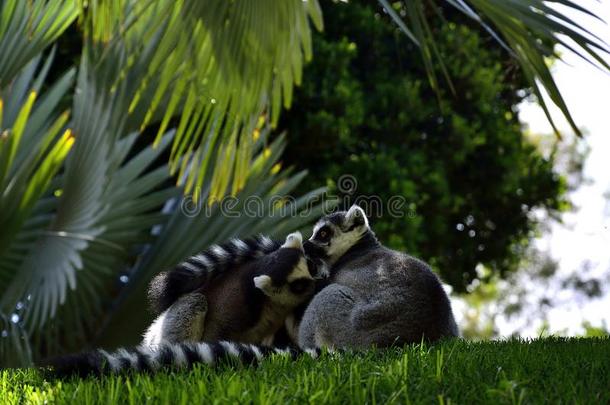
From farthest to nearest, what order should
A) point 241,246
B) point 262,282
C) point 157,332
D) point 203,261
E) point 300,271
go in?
1. point 241,246
2. point 203,261
3. point 157,332
4. point 300,271
5. point 262,282

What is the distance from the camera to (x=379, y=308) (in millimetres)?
5508

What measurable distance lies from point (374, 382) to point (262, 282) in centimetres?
169

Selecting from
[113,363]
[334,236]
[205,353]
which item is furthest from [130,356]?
[334,236]

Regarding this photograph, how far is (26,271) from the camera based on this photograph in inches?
291

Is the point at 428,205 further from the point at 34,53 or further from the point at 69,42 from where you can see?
the point at 34,53

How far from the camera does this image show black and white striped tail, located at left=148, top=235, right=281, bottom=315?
5789 mm

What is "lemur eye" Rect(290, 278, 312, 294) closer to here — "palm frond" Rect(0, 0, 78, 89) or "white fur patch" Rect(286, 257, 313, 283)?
"white fur patch" Rect(286, 257, 313, 283)

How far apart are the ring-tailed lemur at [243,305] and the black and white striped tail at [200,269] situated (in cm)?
6

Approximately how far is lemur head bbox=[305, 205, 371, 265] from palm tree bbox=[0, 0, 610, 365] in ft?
2.10

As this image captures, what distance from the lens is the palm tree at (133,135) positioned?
14.9 feet

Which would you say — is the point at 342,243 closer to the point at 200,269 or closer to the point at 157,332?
the point at 200,269

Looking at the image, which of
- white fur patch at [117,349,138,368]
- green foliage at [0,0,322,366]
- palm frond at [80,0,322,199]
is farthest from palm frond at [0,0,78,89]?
white fur patch at [117,349,138,368]

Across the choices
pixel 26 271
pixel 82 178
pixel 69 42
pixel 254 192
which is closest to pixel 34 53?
pixel 82 178

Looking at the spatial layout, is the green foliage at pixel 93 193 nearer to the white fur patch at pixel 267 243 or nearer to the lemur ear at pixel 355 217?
the white fur patch at pixel 267 243
